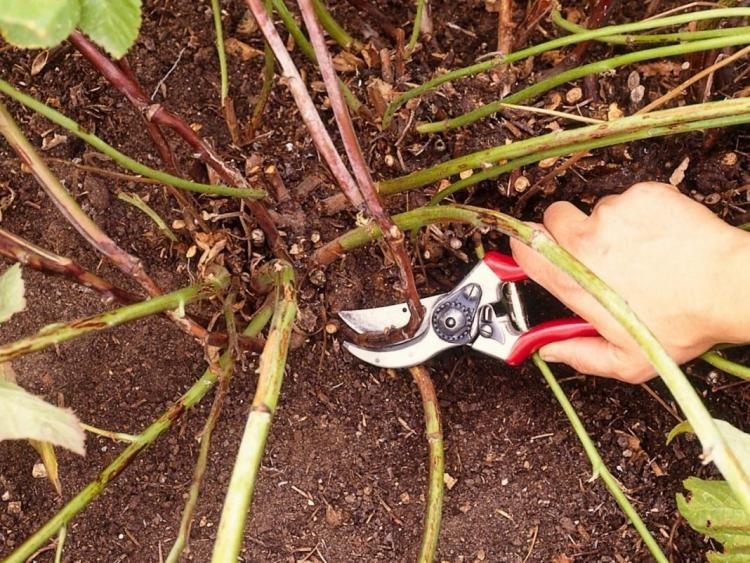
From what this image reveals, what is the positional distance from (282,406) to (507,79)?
593 mm

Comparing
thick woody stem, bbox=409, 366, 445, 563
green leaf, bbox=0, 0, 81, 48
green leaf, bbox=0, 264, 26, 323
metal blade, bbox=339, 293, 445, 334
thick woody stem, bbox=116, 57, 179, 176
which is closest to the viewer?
green leaf, bbox=0, 0, 81, 48

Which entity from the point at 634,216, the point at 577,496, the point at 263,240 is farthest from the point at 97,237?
the point at 577,496

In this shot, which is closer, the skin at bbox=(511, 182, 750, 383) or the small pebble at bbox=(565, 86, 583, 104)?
the skin at bbox=(511, 182, 750, 383)

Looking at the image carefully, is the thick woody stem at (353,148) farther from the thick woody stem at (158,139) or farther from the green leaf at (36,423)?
the green leaf at (36,423)

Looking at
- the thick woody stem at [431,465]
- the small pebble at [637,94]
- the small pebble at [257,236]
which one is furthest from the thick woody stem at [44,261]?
the small pebble at [637,94]

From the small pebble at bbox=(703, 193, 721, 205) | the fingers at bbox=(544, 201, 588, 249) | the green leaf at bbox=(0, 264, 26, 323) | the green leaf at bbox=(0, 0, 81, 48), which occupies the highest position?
the green leaf at bbox=(0, 0, 81, 48)

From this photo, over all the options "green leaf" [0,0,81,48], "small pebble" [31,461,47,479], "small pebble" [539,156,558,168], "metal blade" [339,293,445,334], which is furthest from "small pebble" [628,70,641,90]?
"small pebble" [31,461,47,479]

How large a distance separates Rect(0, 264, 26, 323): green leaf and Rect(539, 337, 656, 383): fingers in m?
0.66

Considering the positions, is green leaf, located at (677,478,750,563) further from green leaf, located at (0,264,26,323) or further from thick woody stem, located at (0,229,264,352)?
green leaf, located at (0,264,26,323)

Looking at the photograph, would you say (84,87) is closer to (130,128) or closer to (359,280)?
(130,128)

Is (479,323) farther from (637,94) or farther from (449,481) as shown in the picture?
(637,94)

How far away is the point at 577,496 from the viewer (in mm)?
1143

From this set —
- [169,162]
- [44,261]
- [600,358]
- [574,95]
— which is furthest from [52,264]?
[574,95]

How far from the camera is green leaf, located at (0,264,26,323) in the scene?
601 mm
